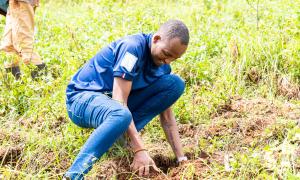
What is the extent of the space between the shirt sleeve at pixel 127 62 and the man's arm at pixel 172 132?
0.47 meters

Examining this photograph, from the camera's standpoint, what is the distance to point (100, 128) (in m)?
2.74

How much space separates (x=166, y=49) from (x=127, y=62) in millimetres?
239

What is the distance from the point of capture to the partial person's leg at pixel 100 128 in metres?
2.69

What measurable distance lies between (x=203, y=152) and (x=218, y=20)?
2741 millimetres

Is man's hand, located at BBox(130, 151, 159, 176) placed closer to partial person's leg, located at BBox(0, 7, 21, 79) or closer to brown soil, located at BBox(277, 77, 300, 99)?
brown soil, located at BBox(277, 77, 300, 99)

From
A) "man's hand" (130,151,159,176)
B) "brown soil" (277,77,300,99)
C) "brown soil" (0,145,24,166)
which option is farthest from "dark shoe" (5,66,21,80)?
"brown soil" (277,77,300,99)

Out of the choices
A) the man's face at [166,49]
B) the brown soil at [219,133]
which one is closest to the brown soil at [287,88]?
the brown soil at [219,133]

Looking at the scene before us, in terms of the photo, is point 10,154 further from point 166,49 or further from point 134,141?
point 166,49

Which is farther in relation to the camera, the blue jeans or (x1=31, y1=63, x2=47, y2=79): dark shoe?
(x1=31, y1=63, x2=47, y2=79): dark shoe

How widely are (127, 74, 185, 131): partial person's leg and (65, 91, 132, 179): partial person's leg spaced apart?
0.40 m

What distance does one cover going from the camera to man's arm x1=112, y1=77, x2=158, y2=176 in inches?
112

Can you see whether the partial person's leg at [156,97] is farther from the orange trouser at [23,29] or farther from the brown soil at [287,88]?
the orange trouser at [23,29]

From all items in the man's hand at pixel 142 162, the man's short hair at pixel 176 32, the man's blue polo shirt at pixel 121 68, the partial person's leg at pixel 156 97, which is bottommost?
the man's hand at pixel 142 162

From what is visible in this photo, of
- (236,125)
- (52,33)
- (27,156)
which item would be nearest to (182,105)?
(236,125)
